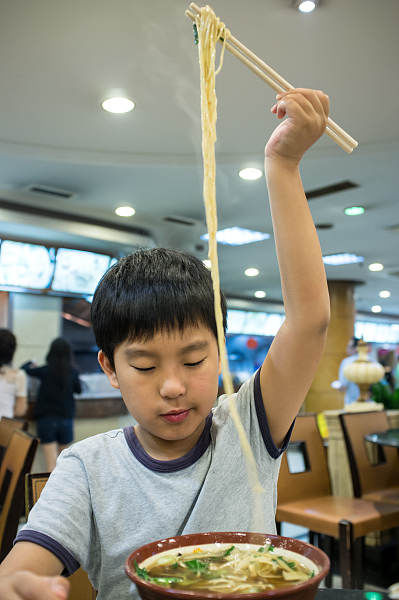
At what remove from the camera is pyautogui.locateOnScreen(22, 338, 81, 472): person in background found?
210 inches

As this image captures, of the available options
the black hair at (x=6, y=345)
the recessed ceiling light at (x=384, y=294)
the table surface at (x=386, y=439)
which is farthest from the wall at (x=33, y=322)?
the recessed ceiling light at (x=384, y=294)

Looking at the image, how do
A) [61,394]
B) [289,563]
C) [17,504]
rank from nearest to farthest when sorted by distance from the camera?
[289,563] → [17,504] → [61,394]

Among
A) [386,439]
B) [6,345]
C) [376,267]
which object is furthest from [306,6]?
[376,267]

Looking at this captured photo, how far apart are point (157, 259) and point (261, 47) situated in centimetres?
240

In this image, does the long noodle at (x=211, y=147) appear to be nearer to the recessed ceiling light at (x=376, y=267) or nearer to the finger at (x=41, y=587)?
the finger at (x=41, y=587)

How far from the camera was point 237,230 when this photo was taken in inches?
266

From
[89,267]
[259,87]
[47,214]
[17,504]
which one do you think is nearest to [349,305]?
[89,267]

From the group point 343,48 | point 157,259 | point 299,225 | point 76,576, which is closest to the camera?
point 299,225

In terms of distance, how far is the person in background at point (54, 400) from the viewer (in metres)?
5.32

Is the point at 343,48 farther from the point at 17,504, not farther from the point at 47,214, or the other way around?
the point at 47,214

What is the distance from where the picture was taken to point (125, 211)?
6.06 m

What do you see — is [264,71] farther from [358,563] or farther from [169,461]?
[358,563]

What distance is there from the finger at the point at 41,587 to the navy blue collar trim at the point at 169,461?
0.39 metres

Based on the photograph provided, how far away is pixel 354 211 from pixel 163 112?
297 centimetres
